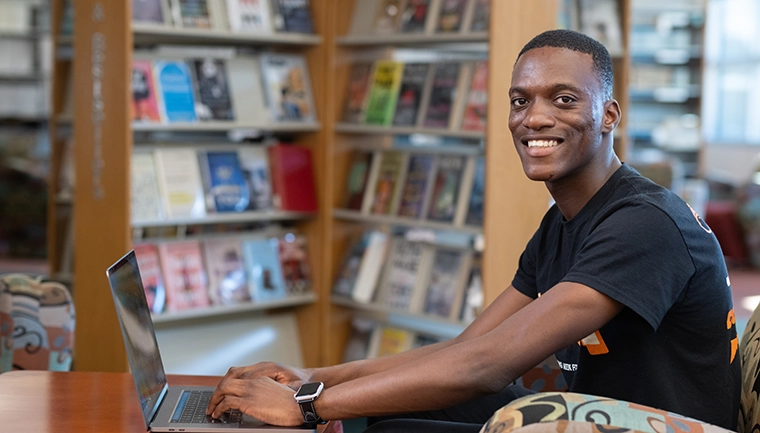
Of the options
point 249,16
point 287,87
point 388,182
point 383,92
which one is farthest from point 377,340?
point 249,16

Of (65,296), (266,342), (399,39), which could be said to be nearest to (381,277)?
(266,342)

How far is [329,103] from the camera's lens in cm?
432

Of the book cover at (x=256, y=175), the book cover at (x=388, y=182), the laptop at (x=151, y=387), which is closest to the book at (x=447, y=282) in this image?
the book cover at (x=388, y=182)

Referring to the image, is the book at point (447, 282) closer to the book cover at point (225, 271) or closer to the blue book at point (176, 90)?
the book cover at point (225, 271)

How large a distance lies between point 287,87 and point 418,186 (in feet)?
2.65

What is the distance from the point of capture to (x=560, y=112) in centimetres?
160

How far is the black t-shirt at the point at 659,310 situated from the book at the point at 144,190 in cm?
255

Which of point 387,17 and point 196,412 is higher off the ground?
point 387,17

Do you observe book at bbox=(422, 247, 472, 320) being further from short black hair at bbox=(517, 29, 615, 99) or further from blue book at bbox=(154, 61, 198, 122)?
short black hair at bbox=(517, 29, 615, 99)

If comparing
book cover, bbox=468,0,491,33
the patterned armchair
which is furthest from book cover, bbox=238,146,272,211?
the patterned armchair

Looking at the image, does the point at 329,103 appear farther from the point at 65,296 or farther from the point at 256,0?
the point at 65,296

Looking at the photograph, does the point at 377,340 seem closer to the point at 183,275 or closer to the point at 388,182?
the point at 388,182

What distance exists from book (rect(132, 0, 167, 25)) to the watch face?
8.42 ft

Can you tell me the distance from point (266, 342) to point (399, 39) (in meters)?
1.59
